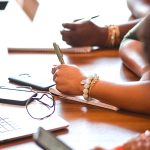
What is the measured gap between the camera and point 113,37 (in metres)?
1.63

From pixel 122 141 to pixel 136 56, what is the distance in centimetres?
53

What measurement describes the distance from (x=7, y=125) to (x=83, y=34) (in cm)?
75

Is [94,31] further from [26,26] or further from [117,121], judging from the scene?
[117,121]

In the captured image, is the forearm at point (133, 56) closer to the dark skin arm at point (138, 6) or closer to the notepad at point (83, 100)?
the notepad at point (83, 100)

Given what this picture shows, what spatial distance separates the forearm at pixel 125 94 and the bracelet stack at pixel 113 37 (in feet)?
1.84

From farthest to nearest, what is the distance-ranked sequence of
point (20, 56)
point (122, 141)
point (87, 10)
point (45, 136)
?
point (87, 10) < point (20, 56) < point (122, 141) < point (45, 136)

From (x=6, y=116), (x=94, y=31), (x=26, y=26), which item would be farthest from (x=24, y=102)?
(x=26, y=26)

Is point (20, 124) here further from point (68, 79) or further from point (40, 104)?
point (68, 79)

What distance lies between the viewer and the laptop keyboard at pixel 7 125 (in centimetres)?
90

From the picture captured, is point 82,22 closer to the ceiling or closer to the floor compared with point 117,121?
closer to the ceiling

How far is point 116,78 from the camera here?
1.23m

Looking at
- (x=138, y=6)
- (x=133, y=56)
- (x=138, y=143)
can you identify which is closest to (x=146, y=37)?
(x=138, y=143)

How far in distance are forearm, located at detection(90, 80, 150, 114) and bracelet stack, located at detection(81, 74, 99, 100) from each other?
1cm

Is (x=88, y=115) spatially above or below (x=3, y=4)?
below
